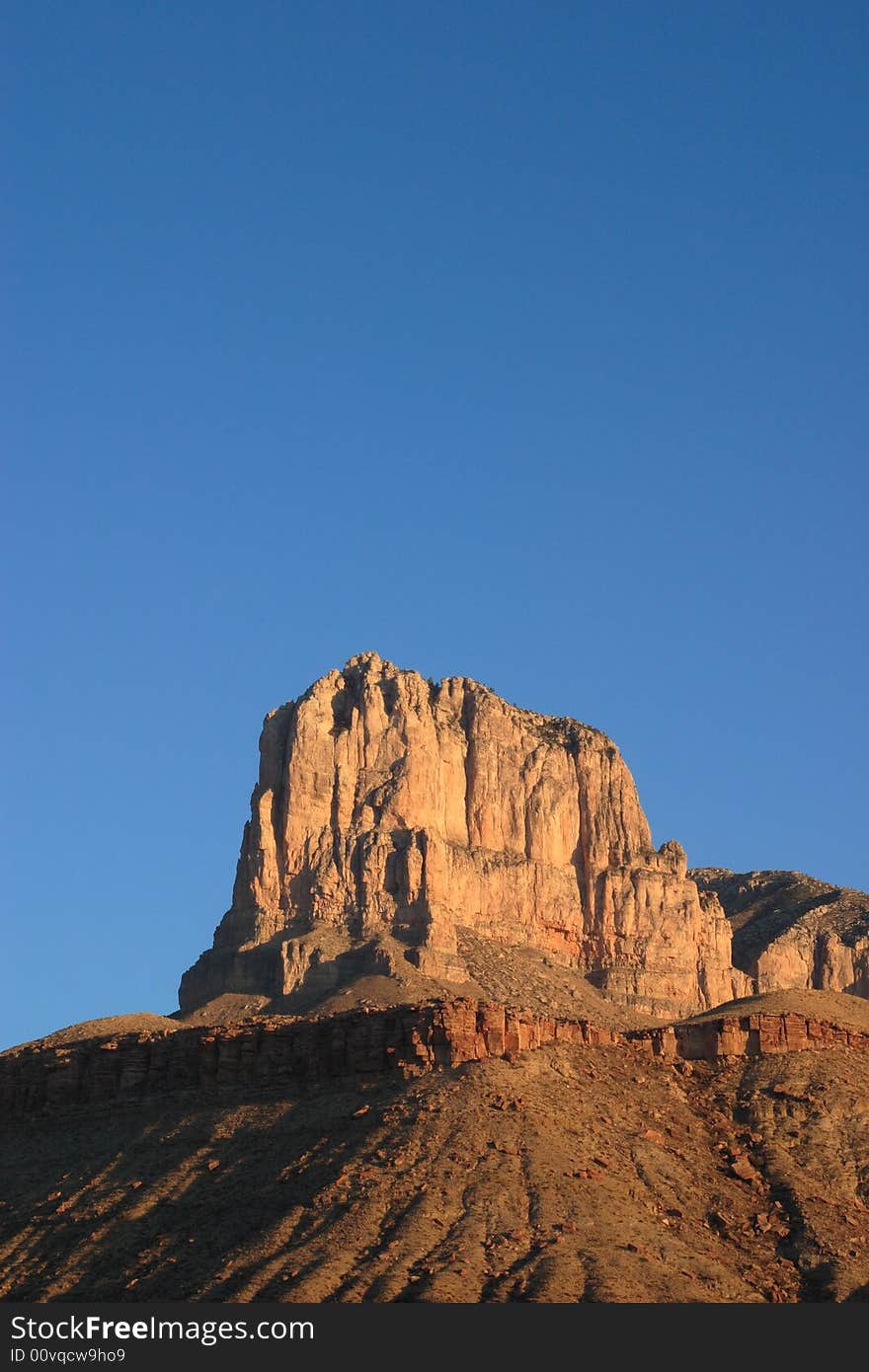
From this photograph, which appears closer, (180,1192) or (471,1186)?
(471,1186)

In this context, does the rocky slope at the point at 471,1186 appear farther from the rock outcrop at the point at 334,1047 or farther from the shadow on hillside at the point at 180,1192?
the rock outcrop at the point at 334,1047

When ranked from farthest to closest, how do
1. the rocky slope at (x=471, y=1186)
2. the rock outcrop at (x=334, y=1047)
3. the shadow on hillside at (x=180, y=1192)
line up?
the rock outcrop at (x=334, y=1047) < the shadow on hillside at (x=180, y=1192) < the rocky slope at (x=471, y=1186)

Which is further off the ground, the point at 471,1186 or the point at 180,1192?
the point at 180,1192

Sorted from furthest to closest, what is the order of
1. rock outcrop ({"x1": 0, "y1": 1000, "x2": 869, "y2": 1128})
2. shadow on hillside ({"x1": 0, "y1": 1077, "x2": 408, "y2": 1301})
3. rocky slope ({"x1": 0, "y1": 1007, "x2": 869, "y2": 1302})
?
rock outcrop ({"x1": 0, "y1": 1000, "x2": 869, "y2": 1128}), shadow on hillside ({"x1": 0, "y1": 1077, "x2": 408, "y2": 1301}), rocky slope ({"x1": 0, "y1": 1007, "x2": 869, "y2": 1302})

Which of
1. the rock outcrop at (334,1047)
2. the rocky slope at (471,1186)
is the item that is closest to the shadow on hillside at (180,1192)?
the rocky slope at (471,1186)

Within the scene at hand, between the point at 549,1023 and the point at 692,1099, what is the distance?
6577mm

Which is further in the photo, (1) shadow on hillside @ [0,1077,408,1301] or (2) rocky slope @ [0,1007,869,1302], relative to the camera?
(1) shadow on hillside @ [0,1077,408,1301]

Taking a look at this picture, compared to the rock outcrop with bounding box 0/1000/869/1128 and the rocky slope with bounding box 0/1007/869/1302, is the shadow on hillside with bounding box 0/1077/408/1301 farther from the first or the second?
the rock outcrop with bounding box 0/1000/869/1128

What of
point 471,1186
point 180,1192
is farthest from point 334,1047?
point 471,1186

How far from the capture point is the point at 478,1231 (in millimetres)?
80938

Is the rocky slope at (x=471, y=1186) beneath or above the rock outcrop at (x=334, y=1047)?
beneath

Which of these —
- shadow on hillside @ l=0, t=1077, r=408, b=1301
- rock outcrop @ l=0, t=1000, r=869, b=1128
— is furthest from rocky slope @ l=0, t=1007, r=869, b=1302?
rock outcrop @ l=0, t=1000, r=869, b=1128

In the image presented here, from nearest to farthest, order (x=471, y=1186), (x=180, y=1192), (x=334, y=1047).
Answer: (x=471, y=1186), (x=180, y=1192), (x=334, y=1047)

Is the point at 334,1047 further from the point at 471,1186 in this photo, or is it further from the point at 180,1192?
the point at 471,1186
